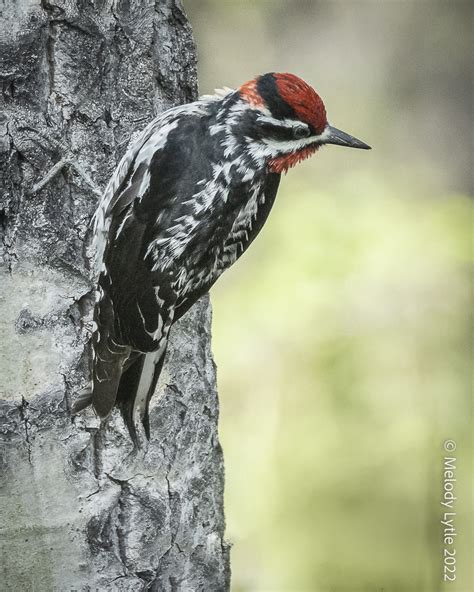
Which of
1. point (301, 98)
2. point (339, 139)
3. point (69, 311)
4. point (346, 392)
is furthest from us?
point (346, 392)

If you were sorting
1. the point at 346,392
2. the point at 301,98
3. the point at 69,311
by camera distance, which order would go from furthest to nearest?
the point at 346,392
the point at 69,311
the point at 301,98

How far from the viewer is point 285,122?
7.62 ft

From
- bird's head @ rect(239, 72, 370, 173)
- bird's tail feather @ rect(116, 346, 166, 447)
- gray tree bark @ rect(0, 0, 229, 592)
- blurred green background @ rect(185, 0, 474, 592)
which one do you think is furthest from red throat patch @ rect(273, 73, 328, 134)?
blurred green background @ rect(185, 0, 474, 592)

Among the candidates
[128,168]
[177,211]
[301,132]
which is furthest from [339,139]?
[128,168]

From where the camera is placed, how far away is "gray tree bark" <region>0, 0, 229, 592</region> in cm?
237

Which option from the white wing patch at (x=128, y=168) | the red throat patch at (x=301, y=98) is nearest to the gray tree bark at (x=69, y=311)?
the white wing patch at (x=128, y=168)

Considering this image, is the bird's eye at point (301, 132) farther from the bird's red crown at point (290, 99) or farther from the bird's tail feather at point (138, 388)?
the bird's tail feather at point (138, 388)

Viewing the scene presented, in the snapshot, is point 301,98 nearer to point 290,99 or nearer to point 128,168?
point 290,99

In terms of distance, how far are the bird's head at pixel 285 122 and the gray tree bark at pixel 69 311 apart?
37 centimetres

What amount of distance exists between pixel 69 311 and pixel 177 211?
45cm

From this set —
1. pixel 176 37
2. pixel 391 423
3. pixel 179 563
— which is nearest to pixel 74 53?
pixel 176 37

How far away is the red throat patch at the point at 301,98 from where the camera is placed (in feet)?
7.30

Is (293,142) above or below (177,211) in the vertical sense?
above

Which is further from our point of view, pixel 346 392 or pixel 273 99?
pixel 346 392
